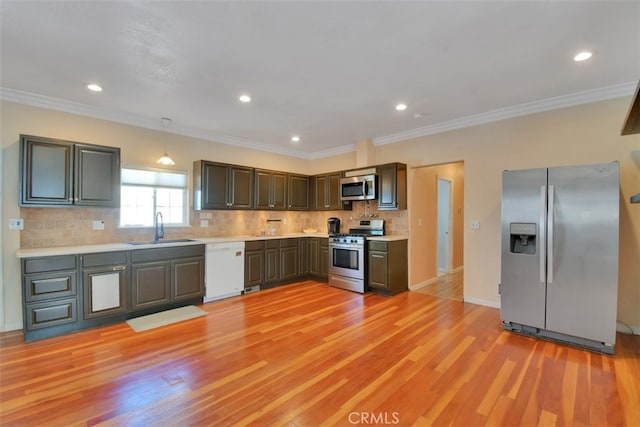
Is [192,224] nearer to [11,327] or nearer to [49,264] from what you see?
[49,264]

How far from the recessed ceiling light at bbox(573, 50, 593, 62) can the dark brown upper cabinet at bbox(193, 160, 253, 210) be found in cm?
449

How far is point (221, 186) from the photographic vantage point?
191 inches

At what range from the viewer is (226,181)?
4914mm

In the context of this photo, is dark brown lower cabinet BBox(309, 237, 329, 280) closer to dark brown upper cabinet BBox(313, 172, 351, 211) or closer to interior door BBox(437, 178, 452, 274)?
dark brown upper cabinet BBox(313, 172, 351, 211)

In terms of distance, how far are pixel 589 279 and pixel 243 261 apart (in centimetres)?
436

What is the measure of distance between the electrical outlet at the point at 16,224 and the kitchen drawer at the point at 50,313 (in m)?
0.95

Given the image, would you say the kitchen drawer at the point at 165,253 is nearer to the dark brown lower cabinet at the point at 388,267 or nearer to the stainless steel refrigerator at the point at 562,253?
the dark brown lower cabinet at the point at 388,267

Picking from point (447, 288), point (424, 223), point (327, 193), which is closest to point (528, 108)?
point (424, 223)

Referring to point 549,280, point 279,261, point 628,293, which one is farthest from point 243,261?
point 628,293

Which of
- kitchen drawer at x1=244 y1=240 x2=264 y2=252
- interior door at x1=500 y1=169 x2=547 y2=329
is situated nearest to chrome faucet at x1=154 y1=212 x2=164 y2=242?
kitchen drawer at x1=244 y1=240 x2=264 y2=252

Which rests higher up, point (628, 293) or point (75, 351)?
point (628, 293)

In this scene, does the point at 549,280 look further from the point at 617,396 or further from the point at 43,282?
the point at 43,282

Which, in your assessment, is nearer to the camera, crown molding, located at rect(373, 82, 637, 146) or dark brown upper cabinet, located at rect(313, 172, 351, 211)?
crown molding, located at rect(373, 82, 637, 146)

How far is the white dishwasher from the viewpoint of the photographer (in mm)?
4352
